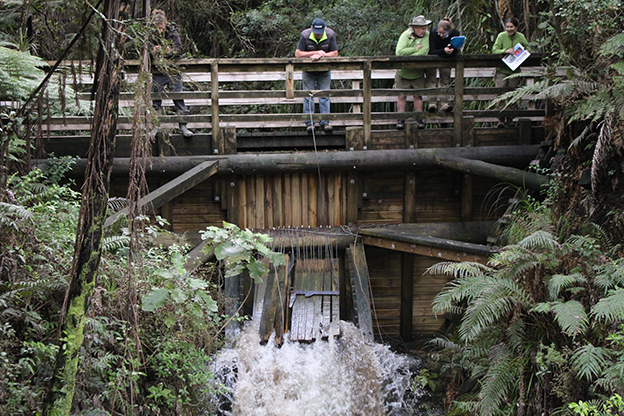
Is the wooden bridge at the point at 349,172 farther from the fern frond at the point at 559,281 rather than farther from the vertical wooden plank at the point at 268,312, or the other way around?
the fern frond at the point at 559,281

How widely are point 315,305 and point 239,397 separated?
145 cm

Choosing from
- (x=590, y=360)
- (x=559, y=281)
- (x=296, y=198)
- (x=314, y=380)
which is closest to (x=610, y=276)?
(x=559, y=281)

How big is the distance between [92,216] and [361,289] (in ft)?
12.7

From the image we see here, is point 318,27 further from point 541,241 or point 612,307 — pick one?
point 612,307

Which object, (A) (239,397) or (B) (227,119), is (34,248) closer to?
(A) (239,397)

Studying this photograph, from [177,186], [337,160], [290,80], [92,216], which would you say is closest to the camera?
[92,216]

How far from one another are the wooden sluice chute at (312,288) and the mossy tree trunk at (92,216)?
2558mm

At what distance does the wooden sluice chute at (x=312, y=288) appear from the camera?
627 cm

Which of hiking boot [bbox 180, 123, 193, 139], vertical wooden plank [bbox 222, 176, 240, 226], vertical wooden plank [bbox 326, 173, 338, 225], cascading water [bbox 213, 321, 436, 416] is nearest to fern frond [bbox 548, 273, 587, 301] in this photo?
cascading water [bbox 213, 321, 436, 416]

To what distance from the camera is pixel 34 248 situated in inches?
189

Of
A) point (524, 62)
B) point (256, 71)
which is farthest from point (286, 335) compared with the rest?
point (524, 62)

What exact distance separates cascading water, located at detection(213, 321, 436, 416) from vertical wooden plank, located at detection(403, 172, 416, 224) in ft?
8.95

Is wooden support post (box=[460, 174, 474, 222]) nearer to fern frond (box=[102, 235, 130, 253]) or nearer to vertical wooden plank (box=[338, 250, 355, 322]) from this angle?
vertical wooden plank (box=[338, 250, 355, 322])

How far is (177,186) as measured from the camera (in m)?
6.83
